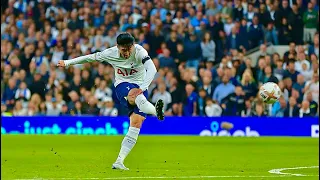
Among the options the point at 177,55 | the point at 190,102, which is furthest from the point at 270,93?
the point at 177,55

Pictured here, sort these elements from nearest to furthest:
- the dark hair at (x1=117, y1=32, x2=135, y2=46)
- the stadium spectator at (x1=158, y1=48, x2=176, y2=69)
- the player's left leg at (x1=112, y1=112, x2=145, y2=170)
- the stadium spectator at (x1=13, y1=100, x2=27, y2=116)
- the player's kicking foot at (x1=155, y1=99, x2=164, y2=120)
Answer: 1. the player's kicking foot at (x1=155, y1=99, x2=164, y2=120)
2. the dark hair at (x1=117, y1=32, x2=135, y2=46)
3. the player's left leg at (x1=112, y1=112, x2=145, y2=170)
4. the stadium spectator at (x1=13, y1=100, x2=27, y2=116)
5. the stadium spectator at (x1=158, y1=48, x2=176, y2=69)

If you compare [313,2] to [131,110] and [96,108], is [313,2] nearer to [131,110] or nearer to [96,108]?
[96,108]

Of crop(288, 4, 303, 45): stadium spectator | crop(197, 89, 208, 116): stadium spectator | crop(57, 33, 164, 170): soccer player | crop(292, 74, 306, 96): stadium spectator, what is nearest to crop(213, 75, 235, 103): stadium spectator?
crop(197, 89, 208, 116): stadium spectator

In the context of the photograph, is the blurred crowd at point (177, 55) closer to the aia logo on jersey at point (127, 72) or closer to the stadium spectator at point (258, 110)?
the stadium spectator at point (258, 110)

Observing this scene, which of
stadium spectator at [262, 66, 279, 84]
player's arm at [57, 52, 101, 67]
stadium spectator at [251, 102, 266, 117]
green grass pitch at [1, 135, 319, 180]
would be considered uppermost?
player's arm at [57, 52, 101, 67]

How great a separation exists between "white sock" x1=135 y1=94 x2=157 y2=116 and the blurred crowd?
35.7ft

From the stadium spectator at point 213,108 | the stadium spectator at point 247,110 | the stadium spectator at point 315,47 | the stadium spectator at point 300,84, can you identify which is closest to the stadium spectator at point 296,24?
the stadium spectator at point 315,47

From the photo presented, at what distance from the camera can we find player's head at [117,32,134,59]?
11719mm

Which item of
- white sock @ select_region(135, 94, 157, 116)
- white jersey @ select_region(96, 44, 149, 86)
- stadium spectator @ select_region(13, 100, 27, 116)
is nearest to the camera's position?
white sock @ select_region(135, 94, 157, 116)

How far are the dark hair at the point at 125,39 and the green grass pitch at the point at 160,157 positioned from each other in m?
1.72

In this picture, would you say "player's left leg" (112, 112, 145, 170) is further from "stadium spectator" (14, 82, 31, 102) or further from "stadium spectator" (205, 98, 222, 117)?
"stadium spectator" (14, 82, 31, 102)

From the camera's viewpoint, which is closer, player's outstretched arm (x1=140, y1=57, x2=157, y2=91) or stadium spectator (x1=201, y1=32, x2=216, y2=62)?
player's outstretched arm (x1=140, y1=57, x2=157, y2=91)

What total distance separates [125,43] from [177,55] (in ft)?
41.6

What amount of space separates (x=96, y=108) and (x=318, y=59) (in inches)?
238
